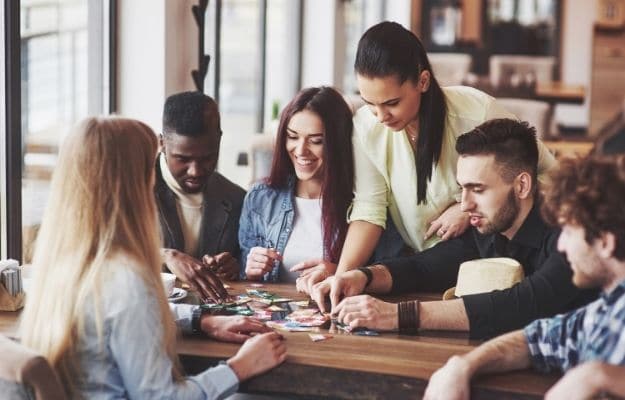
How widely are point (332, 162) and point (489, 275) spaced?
2.78 feet

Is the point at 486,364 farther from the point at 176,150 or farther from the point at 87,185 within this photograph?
the point at 176,150

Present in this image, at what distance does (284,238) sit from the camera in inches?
132

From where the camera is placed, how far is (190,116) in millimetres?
3184

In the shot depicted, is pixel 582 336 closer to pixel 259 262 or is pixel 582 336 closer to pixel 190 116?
pixel 259 262

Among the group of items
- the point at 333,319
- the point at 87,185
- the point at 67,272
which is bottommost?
the point at 333,319

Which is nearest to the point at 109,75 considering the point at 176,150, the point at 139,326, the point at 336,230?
the point at 176,150

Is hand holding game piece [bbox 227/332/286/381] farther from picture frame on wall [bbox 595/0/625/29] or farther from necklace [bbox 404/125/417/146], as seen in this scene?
picture frame on wall [bbox 595/0/625/29]

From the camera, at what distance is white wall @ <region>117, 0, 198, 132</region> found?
419 cm

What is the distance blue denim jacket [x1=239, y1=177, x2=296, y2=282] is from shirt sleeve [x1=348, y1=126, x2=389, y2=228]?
0.23 meters

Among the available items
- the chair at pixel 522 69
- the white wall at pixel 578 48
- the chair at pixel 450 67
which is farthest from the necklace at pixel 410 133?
the white wall at pixel 578 48

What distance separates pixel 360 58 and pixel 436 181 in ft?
1.62

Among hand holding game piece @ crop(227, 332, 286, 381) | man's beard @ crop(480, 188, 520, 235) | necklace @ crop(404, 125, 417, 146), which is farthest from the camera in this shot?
necklace @ crop(404, 125, 417, 146)

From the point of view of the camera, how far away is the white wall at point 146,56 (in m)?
4.19

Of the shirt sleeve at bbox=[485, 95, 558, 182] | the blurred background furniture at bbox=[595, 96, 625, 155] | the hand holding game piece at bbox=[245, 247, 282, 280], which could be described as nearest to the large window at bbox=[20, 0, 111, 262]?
the hand holding game piece at bbox=[245, 247, 282, 280]
